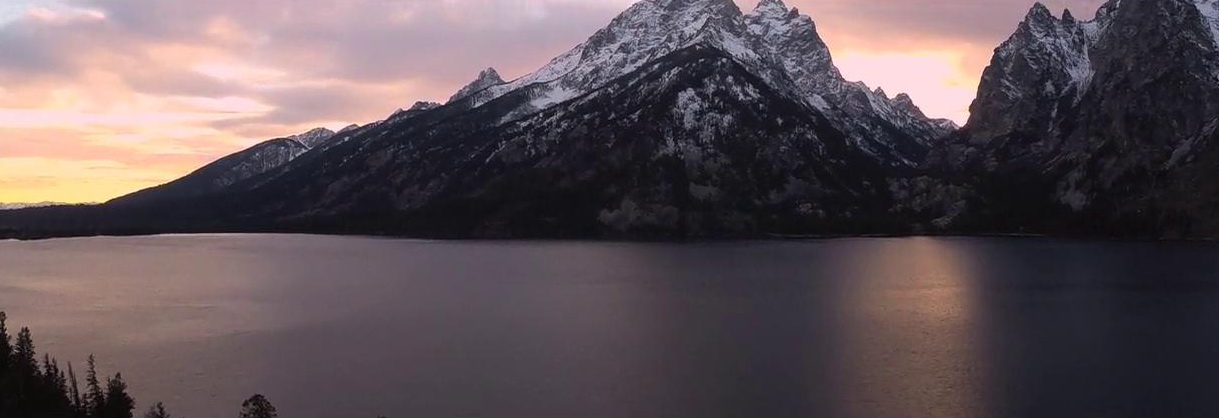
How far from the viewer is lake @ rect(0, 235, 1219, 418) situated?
7981 centimetres

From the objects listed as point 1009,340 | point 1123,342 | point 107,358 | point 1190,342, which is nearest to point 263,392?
point 107,358

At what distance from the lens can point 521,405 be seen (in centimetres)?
7869

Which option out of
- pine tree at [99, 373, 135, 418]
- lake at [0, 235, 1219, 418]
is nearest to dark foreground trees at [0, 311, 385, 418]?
pine tree at [99, 373, 135, 418]

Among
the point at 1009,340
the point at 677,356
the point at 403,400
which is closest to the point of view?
the point at 403,400

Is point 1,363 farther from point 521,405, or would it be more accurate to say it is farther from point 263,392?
point 521,405

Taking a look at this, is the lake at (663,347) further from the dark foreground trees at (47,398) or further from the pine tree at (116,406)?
the pine tree at (116,406)

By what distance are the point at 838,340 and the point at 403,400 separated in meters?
52.0

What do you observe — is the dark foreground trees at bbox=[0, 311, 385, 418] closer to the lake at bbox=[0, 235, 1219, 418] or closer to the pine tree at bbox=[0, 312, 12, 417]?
→ the pine tree at bbox=[0, 312, 12, 417]

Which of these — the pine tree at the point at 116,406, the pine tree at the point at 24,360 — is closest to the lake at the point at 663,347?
the pine tree at the point at 116,406

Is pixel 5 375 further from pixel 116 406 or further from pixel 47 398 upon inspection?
pixel 116 406

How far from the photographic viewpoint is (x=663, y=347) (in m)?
107

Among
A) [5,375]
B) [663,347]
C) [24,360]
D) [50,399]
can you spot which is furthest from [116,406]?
[663,347]

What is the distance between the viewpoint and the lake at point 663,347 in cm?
7981

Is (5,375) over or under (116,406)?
over
